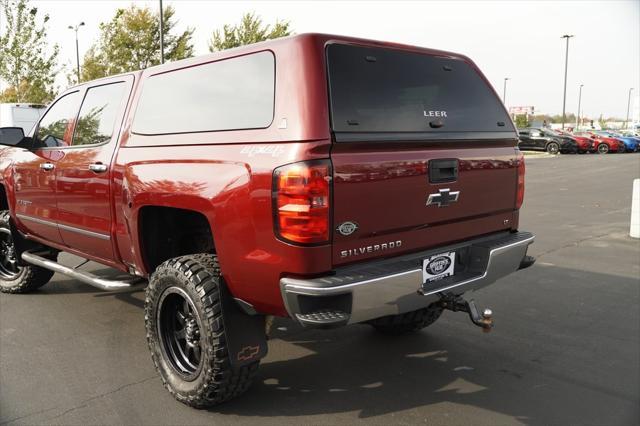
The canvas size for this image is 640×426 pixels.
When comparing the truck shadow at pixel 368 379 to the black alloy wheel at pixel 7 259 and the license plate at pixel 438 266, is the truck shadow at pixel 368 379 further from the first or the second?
the black alloy wheel at pixel 7 259

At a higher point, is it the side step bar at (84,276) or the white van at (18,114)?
the white van at (18,114)

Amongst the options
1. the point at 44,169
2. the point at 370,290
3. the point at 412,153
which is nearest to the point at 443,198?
the point at 412,153

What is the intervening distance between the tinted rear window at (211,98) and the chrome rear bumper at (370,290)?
0.88m

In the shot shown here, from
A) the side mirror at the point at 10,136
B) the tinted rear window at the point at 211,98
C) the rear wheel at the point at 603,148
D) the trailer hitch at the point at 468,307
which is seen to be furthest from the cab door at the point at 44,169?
the rear wheel at the point at 603,148

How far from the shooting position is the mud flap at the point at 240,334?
118 inches

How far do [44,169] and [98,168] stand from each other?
1028 millimetres

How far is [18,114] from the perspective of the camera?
15828 millimetres

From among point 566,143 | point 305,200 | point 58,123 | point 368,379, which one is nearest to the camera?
Answer: point 305,200

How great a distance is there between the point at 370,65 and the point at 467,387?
2063 mm

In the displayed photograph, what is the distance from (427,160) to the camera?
311cm

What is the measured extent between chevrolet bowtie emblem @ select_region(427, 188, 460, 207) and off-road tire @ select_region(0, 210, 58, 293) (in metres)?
3.90

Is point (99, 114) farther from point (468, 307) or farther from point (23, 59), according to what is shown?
point (23, 59)

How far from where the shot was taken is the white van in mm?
15531

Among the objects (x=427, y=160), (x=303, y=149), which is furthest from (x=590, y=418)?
(x=303, y=149)
